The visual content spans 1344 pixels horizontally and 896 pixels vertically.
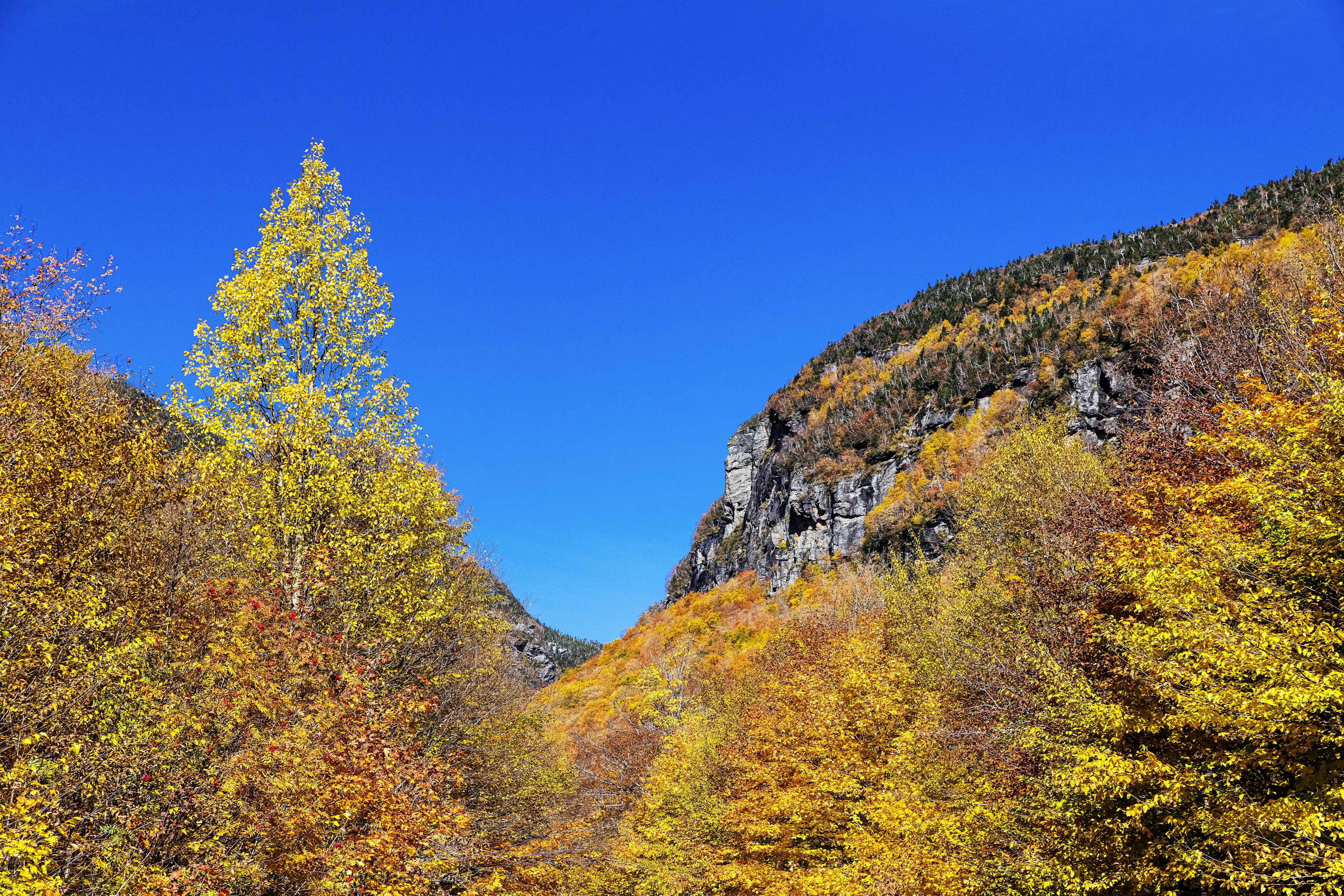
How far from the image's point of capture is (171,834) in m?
10.4

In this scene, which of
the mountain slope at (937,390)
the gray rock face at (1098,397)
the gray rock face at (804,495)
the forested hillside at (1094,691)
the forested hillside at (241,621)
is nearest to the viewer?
the forested hillside at (241,621)

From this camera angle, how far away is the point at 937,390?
131m

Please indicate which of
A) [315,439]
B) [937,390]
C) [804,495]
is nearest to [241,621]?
[315,439]

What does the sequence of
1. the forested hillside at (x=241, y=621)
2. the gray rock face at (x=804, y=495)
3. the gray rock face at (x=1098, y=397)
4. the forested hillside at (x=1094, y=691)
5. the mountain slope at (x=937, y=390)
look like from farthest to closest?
the mountain slope at (x=937, y=390)
the gray rock face at (x=804, y=495)
the gray rock face at (x=1098, y=397)
the forested hillside at (x=1094, y=691)
the forested hillside at (x=241, y=621)

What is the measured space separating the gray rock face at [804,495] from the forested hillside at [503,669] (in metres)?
27.0

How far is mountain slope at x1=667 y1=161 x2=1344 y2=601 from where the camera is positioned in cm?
9825

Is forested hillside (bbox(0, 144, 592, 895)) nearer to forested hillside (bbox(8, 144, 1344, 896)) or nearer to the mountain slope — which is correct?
forested hillside (bbox(8, 144, 1344, 896))

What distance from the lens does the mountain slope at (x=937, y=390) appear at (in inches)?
3868

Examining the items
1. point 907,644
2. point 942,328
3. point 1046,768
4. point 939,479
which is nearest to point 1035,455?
point 907,644

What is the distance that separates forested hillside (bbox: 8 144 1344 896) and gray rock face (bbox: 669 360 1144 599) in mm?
26995

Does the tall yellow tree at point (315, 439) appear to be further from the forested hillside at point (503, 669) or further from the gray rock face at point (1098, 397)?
the gray rock face at point (1098, 397)

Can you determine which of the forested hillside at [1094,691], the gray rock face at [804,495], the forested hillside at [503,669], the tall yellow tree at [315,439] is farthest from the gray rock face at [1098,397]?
the tall yellow tree at [315,439]

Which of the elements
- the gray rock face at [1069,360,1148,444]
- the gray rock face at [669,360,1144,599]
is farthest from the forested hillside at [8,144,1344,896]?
the gray rock face at [1069,360,1148,444]

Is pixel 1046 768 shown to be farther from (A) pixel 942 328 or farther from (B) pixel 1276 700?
(A) pixel 942 328
